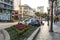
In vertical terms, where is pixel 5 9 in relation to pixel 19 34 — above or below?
above

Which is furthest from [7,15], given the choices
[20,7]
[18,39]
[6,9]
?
[18,39]

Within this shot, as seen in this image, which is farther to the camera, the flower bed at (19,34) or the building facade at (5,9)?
the building facade at (5,9)

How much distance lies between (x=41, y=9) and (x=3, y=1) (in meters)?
94.5

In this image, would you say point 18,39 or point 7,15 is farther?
point 7,15

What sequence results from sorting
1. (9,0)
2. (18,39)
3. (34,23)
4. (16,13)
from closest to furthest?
(18,39)
(34,23)
(9,0)
(16,13)

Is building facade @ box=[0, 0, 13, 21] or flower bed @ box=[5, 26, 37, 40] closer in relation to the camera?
flower bed @ box=[5, 26, 37, 40]

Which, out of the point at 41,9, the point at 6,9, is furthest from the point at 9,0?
the point at 41,9

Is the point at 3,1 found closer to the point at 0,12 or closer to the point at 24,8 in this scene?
the point at 0,12

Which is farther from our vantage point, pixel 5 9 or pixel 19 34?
pixel 5 9

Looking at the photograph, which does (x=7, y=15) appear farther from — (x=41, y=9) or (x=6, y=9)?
(x=41, y=9)

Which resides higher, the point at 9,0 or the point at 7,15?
the point at 9,0

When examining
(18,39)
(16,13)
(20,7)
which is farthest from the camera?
(20,7)

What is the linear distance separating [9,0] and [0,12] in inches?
611

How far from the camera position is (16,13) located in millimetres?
137250
